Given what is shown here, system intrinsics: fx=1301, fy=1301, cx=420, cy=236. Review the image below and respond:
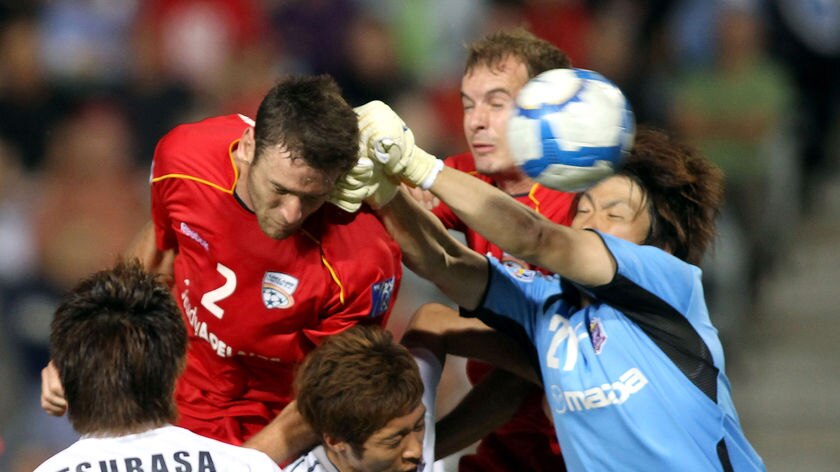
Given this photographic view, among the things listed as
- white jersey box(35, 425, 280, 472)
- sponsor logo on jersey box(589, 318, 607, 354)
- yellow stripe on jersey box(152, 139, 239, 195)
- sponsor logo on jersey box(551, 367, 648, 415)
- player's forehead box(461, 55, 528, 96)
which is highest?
player's forehead box(461, 55, 528, 96)

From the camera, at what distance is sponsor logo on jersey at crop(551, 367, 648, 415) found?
Result: 11.8 feet

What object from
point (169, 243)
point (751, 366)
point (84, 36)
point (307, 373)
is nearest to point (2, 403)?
point (84, 36)

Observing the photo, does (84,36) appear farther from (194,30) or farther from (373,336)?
(373,336)

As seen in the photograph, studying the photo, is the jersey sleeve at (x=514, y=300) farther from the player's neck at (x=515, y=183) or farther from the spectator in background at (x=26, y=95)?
the spectator in background at (x=26, y=95)

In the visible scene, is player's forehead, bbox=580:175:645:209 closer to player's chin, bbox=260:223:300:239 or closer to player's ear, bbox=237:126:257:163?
player's chin, bbox=260:223:300:239

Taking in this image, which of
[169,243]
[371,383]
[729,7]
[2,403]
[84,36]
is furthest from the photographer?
[84,36]

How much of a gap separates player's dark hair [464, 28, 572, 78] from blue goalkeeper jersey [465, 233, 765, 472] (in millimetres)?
1049

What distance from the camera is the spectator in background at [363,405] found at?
3.57m

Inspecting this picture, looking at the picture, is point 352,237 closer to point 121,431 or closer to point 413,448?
point 413,448

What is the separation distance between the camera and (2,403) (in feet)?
22.7

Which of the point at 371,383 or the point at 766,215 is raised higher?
the point at 371,383

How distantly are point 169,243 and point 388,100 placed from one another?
3.97 meters

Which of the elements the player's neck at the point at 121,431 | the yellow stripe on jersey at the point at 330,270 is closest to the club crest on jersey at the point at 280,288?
the yellow stripe on jersey at the point at 330,270

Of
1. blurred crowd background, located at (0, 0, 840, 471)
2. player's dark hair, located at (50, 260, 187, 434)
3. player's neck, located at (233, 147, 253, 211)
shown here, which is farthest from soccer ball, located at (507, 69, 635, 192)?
blurred crowd background, located at (0, 0, 840, 471)
